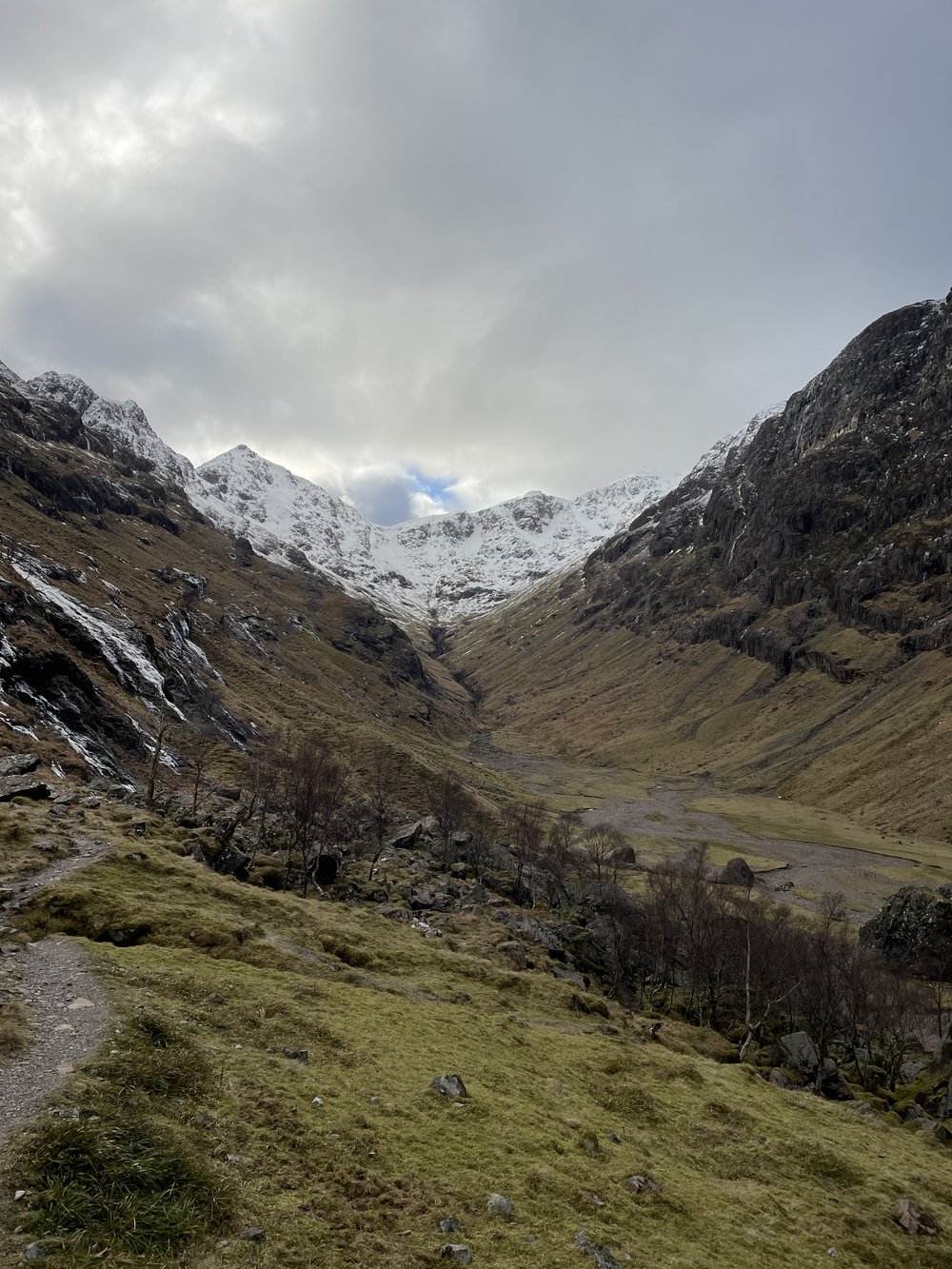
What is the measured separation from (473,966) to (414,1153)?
1977 centimetres

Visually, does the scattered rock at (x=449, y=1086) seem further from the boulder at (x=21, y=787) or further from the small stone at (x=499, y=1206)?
the boulder at (x=21, y=787)

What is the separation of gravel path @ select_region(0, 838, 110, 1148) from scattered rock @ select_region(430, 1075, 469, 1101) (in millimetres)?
8913

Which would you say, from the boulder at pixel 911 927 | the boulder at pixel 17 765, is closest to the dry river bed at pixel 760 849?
the boulder at pixel 911 927

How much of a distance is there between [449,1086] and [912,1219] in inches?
604

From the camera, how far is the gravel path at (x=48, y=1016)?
1230cm

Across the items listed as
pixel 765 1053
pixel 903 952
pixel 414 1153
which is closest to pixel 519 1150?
pixel 414 1153

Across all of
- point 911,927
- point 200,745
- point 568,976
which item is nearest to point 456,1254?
point 568,976

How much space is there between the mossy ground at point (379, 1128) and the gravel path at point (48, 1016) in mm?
556

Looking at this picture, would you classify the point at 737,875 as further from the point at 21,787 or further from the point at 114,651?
the point at 114,651

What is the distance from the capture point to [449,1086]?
18.8m

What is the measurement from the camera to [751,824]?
145 m

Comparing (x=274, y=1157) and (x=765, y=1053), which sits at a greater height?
(x=274, y=1157)

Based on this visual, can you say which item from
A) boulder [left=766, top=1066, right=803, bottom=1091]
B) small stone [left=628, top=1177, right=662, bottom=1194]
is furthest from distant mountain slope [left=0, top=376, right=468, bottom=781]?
boulder [left=766, top=1066, right=803, bottom=1091]

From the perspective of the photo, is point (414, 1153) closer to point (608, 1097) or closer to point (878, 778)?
point (608, 1097)
